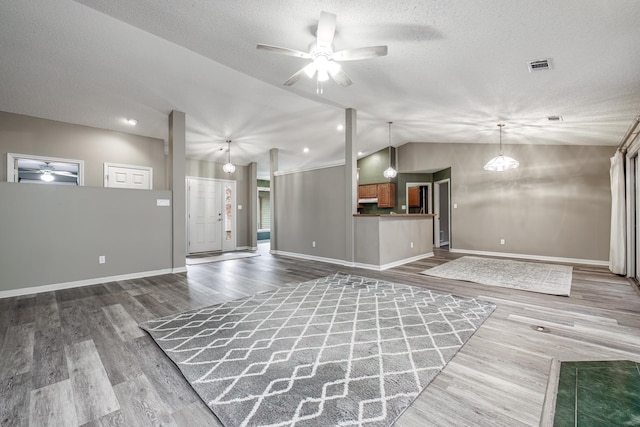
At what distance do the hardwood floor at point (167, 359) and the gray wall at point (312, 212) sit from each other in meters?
2.37

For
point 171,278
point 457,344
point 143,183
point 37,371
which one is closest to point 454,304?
point 457,344

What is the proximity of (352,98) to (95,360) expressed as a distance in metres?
4.55

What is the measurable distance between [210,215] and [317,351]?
6655mm

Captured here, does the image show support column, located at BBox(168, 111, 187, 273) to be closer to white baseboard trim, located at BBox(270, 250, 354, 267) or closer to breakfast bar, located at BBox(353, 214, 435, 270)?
white baseboard trim, located at BBox(270, 250, 354, 267)

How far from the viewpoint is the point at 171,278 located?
4.51 metres

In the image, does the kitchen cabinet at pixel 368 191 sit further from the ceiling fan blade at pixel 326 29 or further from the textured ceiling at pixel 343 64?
the ceiling fan blade at pixel 326 29

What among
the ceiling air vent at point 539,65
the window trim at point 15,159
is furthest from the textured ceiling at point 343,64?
the window trim at point 15,159

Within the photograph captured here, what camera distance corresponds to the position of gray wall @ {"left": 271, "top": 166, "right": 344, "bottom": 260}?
5742mm

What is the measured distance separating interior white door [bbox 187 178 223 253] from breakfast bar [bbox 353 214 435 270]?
4549 mm

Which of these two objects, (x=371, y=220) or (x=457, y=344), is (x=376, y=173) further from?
(x=457, y=344)

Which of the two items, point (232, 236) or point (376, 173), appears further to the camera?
point (376, 173)

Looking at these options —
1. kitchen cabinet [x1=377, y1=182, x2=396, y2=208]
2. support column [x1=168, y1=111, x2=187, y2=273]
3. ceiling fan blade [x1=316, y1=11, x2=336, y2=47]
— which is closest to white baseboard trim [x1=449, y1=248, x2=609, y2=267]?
kitchen cabinet [x1=377, y1=182, x2=396, y2=208]

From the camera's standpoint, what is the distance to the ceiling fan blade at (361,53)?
2410 millimetres

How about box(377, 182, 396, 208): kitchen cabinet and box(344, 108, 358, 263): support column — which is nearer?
box(344, 108, 358, 263): support column
